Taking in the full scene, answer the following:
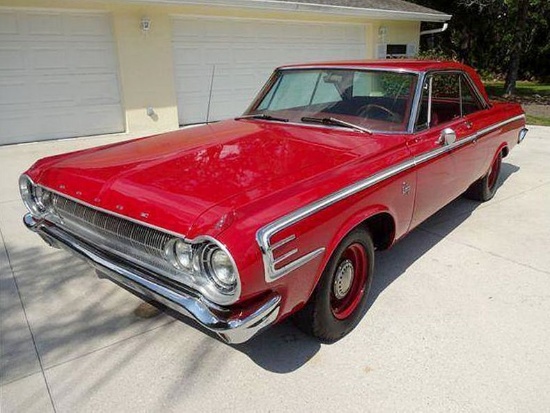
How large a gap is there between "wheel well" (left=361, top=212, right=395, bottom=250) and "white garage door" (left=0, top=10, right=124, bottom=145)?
724cm

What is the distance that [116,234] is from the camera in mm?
2568

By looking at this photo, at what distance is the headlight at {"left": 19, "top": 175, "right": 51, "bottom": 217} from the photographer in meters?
3.21

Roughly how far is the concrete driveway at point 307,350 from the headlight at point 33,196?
628mm

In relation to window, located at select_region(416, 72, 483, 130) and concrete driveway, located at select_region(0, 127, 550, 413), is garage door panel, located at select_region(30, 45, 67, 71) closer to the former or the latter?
concrete driveway, located at select_region(0, 127, 550, 413)

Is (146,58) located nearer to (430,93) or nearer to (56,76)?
(56,76)

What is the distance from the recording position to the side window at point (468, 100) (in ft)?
14.4

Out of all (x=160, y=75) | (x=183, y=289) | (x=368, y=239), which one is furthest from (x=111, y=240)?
(x=160, y=75)

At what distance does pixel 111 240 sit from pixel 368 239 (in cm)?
154

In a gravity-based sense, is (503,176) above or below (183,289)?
below

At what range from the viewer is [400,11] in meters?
13.1

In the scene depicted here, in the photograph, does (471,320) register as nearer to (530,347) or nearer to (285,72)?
(530,347)

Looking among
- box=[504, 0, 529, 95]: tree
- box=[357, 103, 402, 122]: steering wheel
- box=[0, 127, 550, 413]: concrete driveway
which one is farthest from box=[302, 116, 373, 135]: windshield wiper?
box=[504, 0, 529, 95]: tree

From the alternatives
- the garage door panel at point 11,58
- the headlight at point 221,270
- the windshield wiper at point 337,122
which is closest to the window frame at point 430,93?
the windshield wiper at point 337,122

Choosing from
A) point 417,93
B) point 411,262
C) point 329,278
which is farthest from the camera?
point 411,262
